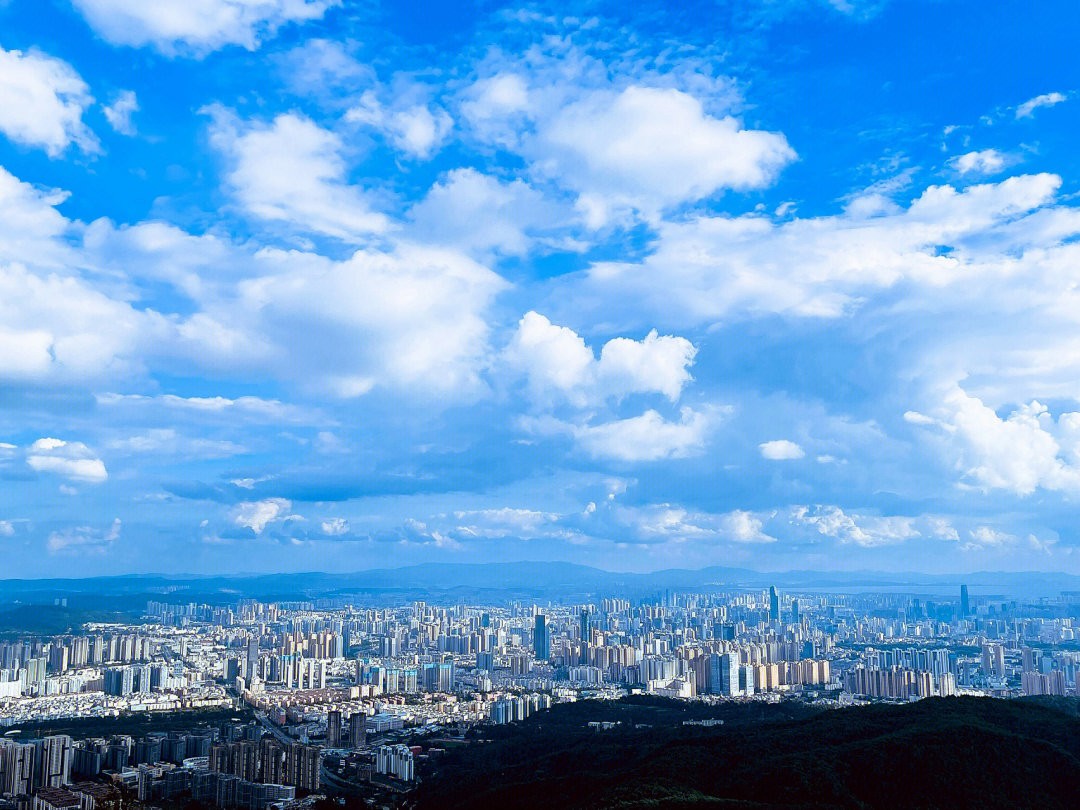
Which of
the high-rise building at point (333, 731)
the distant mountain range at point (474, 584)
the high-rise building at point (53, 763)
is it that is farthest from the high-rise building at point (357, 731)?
the distant mountain range at point (474, 584)

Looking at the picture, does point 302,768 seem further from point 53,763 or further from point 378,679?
point 378,679

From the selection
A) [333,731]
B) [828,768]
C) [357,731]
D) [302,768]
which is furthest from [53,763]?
[828,768]

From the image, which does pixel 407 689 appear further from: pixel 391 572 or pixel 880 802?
pixel 391 572

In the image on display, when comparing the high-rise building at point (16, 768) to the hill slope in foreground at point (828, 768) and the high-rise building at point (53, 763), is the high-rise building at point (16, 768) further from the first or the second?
the hill slope in foreground at point (828, 768)

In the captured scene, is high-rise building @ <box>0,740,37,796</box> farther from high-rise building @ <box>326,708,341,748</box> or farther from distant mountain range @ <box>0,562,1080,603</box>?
distant mountain range @ <box>0,562,1080,603</box>

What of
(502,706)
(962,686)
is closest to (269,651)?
(502,706)

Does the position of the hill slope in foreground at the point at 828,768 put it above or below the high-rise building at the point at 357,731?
above
